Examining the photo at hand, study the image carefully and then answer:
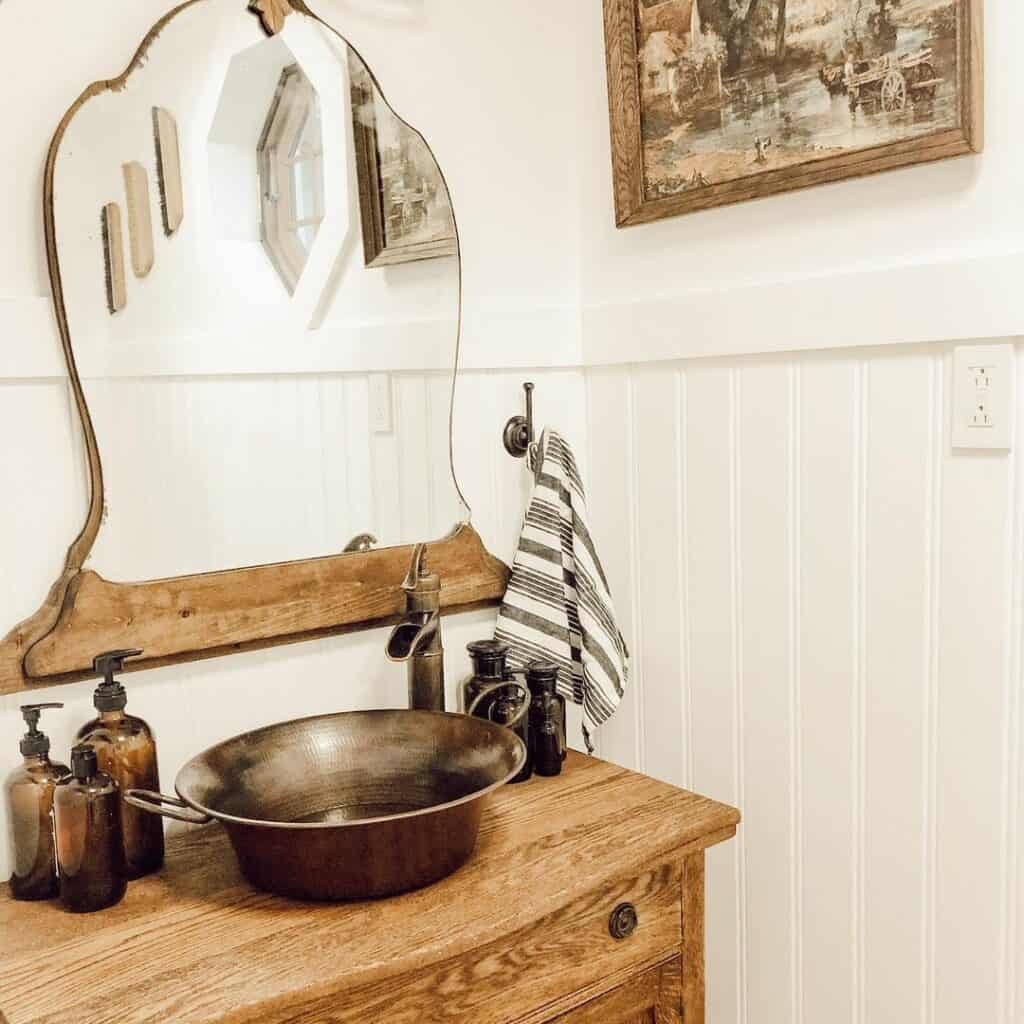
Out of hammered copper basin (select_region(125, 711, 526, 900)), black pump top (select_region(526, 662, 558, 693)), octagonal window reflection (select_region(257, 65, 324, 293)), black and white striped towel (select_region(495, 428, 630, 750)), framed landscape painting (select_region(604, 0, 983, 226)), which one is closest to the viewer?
hammered copper basin (select_region(125, 711, 526, 900))

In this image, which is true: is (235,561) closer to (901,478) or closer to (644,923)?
(644,923)

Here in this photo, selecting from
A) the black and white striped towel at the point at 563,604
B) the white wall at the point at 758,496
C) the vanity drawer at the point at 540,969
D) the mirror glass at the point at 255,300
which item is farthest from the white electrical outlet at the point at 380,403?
the vanity drawer at the point at 540,969

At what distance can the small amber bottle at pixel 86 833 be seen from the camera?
111 cm

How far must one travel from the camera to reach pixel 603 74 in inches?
64.7

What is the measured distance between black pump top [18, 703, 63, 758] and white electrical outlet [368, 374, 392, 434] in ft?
1.83

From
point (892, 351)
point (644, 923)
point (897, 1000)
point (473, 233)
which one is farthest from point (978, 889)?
point (473, 233)

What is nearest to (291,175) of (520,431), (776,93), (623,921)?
(520,431)

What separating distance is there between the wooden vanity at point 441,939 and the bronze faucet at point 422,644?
→ 0.60 ft

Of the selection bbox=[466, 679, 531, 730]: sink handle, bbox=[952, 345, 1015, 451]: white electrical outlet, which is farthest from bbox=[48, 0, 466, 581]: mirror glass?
bbox=[952, 345, 1015, 451]: white electrical outlet

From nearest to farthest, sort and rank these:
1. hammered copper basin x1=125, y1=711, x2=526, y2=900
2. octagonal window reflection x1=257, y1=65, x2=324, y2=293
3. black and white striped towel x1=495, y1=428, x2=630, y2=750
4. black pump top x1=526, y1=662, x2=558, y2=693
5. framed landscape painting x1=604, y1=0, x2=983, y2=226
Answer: hammered copper basin x1=125, y1=711, x2=526, y2=900 → framed landscape painting x1=604, y1=0, x2=983, y2=226 → octagonal window reflection x1=257, y1=65, x2=324, y2=293 → black pump top x1=526, y1=662, x2=558, y2=693 → black and white striped towel x1=495, y1=428, x2=630, y2=750

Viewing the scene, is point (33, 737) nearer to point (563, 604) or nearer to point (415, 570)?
point (415, 570)

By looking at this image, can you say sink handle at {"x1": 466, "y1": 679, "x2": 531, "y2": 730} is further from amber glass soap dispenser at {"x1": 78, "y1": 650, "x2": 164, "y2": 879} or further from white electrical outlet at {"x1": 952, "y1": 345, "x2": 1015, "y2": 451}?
white electrical outlet at {"x1": 952, "y1": 345, "x2": 1015, "y2": 451}

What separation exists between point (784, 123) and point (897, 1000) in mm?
1100

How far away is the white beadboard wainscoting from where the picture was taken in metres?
1.25
